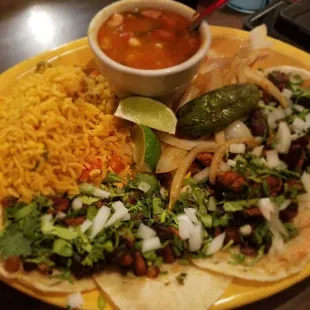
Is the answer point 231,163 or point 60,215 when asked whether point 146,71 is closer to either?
point 231,163

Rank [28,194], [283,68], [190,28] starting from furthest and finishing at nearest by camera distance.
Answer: [283,68]
[190,28]
[28,194]

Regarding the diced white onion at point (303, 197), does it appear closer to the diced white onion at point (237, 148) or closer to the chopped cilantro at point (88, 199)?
the diced white onion at point (237, 148)

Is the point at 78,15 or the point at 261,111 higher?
the point at 261,111

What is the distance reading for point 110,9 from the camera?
7.37ft

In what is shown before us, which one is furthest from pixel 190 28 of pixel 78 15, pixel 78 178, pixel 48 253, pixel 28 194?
pixel 78 15

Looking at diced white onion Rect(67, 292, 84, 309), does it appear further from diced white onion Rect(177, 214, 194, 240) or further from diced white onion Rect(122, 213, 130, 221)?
diced white onion Rect(177, 214, 194, 240)

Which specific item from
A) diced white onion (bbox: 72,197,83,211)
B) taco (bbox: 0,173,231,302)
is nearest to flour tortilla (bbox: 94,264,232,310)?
taco (bbox: 0,173,231,302)

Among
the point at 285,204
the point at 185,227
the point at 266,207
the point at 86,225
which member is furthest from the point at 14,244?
the point at 285,204

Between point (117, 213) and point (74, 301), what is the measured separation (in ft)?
1.33

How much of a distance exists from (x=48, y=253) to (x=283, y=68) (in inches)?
61.7

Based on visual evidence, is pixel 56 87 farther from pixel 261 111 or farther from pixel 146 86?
pixel 261 111

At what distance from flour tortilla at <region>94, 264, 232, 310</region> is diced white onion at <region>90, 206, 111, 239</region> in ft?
0.57

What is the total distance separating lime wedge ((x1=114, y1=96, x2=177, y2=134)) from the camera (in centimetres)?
216

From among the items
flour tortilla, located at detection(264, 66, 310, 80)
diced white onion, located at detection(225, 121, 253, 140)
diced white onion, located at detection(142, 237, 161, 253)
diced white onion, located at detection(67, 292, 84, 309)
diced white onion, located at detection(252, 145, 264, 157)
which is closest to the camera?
diced white onion, located at detection(67, 292, 84, 309)
